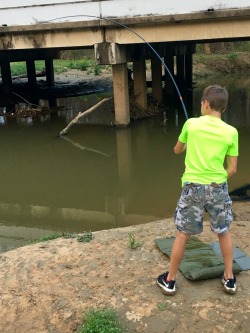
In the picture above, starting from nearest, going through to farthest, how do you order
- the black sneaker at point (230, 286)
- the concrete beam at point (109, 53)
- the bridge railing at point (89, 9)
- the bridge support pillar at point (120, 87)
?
the black sneaker at point (230, 286)
the bridge railing at point (89, 9)
the concrete beam at point (109, 53)
the bridge support pillar at point (120, 87)

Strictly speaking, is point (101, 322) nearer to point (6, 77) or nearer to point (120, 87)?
point (120, 87)

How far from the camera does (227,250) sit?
342 centimetres

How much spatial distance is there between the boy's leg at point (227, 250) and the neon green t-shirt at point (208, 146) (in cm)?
47

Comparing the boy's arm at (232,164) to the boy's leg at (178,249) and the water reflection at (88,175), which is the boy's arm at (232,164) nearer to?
the boy's leg at (178,249)

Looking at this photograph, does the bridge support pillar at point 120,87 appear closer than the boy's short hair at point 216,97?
No

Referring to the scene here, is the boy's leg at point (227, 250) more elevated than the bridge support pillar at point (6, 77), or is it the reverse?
the bridge support pillar at point (6, 77)

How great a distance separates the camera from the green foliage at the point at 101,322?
3.07 metres

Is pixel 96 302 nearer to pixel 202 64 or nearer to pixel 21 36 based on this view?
pixel 21 36

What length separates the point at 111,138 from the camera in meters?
12.3

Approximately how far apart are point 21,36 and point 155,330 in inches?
454

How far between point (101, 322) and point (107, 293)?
44 cm

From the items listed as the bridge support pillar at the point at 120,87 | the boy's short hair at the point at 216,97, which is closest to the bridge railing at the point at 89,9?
the bridge support pillar at the point at 120,87

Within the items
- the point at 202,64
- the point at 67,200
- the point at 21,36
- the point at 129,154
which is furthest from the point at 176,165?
the point at 202,64

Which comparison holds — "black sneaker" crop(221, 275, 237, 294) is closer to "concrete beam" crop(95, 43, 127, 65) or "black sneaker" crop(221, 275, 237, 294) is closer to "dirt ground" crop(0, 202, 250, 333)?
"dirt ground" crop(0, 202, 250, 333)
